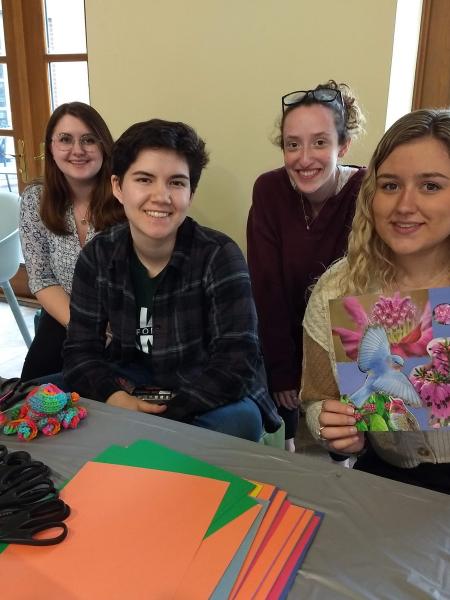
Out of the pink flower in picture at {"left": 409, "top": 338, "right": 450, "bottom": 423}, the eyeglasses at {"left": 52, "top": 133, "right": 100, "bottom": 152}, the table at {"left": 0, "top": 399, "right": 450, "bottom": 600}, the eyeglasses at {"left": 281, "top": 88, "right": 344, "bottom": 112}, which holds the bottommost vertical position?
the table at {"left": 0, "top": 399, "right": 450, "bottom": 600}

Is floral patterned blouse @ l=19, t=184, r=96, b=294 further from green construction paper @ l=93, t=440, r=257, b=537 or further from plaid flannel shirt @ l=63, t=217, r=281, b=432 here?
green construction paper @ l=93, t=440, r=257, b=537

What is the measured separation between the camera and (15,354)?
3.11 metres

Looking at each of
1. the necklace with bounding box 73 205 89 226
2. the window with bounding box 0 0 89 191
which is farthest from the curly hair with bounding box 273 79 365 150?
the window with bounding box 0 0 89 191

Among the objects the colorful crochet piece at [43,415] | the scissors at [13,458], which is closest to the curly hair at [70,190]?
the colorful crochet piece at [43,415]

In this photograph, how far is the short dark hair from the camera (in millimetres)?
1344

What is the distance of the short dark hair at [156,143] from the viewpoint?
1344mm

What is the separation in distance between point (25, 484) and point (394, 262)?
784 millimetres

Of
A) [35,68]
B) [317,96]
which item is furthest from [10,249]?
[317,96]

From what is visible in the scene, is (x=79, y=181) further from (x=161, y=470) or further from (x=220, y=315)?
(x=161, y=470)

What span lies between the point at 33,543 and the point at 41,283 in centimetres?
144

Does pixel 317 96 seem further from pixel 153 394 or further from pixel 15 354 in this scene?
pixel 15 354

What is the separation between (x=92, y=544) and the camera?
2.28ft

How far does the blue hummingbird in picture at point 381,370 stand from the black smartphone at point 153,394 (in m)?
0.63

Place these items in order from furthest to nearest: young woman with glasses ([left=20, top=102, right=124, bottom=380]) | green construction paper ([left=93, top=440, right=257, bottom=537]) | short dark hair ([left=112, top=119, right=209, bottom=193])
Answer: young woman with glasses ([left=20, top=102, right=124, bottom=380]) < short dark hair ([left=112, top=119, right=209, bottom=193]) < green construction paper ([left=93, top=440, right=257, bottom=537])
